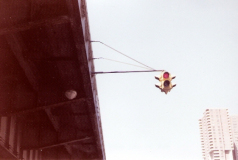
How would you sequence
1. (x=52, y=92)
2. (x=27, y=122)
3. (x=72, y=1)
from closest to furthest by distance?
1. (x=72, y=1)
2. (x=52, y=92)
3. (x=27, y=122)

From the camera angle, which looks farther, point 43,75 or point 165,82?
point 43,75

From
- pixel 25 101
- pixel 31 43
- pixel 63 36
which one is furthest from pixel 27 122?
pixel 63 36

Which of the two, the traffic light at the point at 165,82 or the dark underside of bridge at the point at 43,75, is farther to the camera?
the traffic light at the point at 165,82

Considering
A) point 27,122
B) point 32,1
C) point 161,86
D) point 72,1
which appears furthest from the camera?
point 27,122

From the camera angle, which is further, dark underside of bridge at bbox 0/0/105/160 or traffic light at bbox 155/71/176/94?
traffic light at bbox 155/71/176/94

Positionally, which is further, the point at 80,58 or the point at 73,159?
the point at 73,159

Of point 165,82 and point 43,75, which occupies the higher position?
point 43,75

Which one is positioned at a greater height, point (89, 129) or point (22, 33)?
point (22, 33)

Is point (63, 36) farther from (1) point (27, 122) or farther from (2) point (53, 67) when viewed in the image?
(1) point (27, 122)
